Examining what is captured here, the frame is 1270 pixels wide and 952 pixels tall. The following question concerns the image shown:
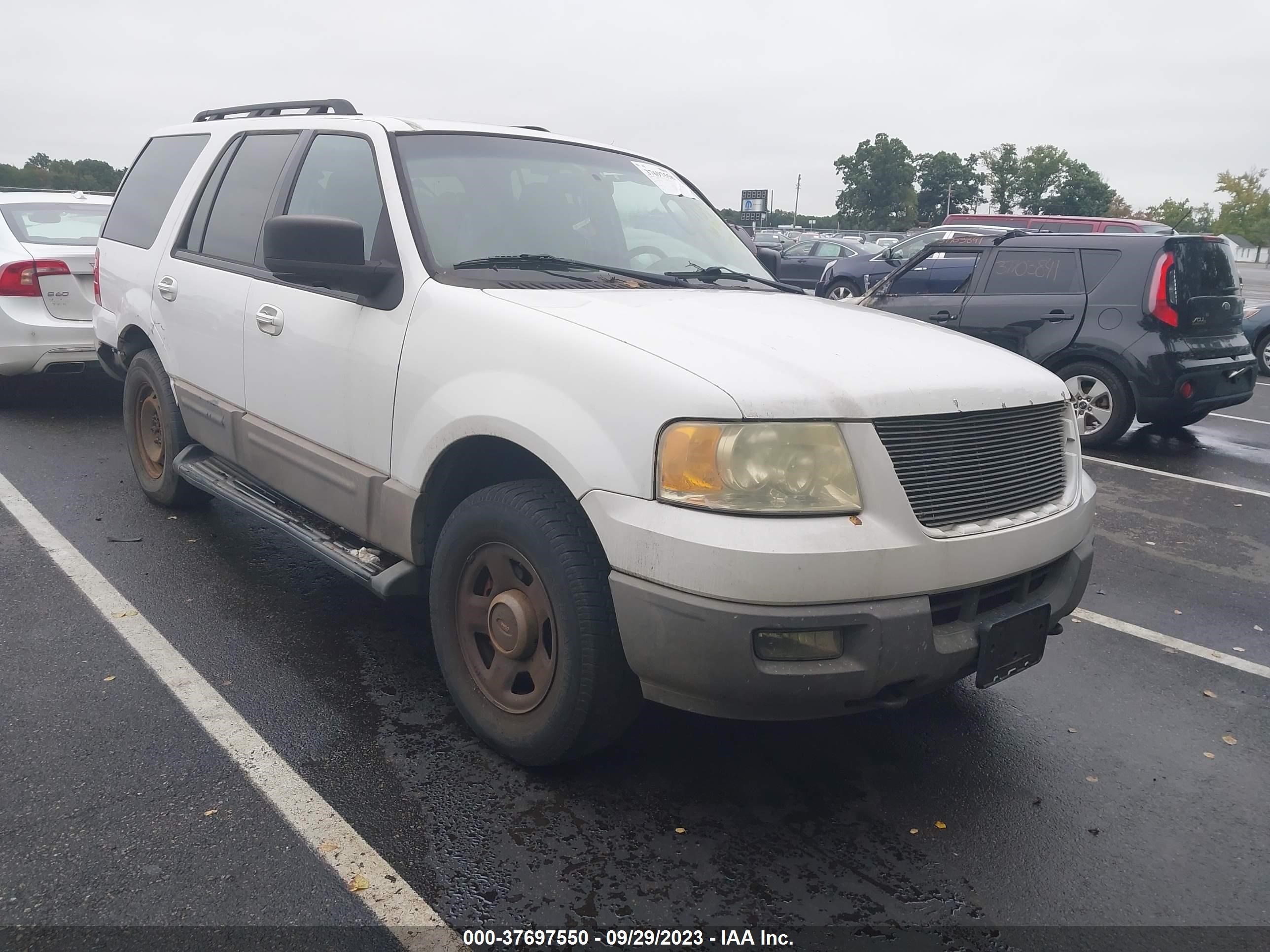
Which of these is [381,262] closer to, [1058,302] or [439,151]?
[439,151]

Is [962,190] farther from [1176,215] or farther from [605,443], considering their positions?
[605,443]

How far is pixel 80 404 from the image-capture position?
7992mm

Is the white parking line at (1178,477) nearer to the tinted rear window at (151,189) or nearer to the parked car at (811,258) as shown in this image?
the tinted rear window at (151,189)

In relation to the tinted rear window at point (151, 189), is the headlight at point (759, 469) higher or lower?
lower

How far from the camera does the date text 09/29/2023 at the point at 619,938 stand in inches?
86.8

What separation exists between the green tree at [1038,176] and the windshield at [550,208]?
3986 inches

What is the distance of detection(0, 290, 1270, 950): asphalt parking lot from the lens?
2318 millimetres

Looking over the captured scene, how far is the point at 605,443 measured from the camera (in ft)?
8.03

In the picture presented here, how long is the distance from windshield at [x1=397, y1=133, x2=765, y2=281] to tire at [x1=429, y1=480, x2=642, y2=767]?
969 mm

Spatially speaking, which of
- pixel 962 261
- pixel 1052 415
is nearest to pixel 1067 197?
pixel 962 261

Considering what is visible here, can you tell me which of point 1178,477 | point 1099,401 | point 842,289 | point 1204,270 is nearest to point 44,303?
point 1099,401

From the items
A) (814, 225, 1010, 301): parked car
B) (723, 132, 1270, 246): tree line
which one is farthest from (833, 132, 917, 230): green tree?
(814, 225, 1010, 301): parked car

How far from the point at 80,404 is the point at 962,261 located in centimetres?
789

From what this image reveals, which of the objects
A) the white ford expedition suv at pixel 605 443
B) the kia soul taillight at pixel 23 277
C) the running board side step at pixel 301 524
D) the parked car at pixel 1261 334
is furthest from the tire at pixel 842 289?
the running board side step at pixel 301 524
